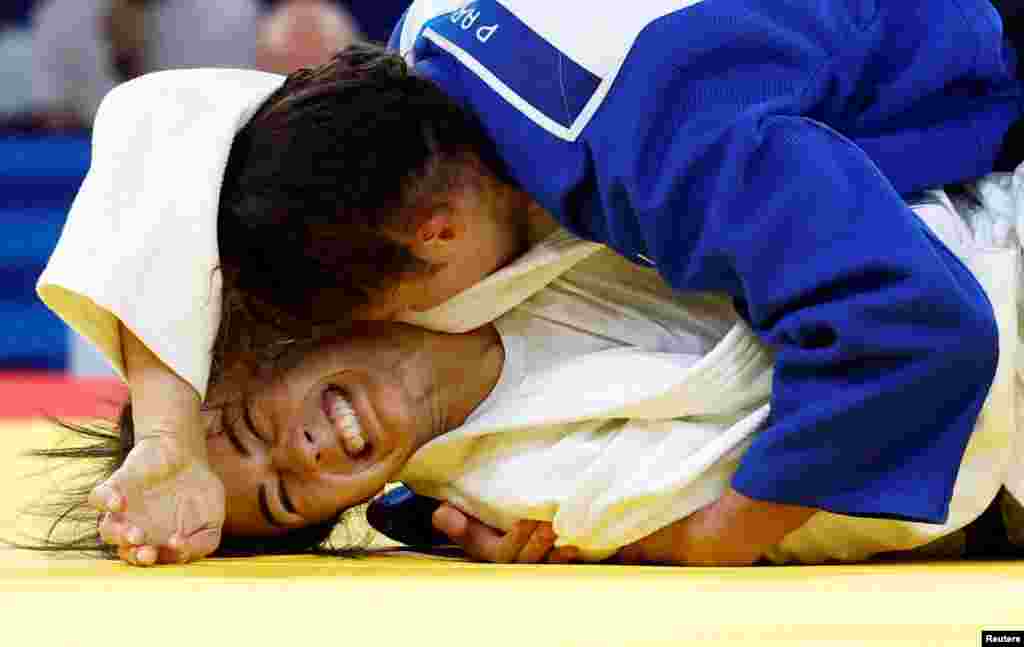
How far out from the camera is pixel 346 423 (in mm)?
1881

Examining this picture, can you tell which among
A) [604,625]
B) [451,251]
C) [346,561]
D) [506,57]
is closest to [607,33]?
[506,57]

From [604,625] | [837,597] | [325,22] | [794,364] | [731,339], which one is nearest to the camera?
[604,625]

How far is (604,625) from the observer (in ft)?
4.19

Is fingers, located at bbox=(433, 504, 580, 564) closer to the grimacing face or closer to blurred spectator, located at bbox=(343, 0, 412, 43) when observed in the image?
the grimacing face

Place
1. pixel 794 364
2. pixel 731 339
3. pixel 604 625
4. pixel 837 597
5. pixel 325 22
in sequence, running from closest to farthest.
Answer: pixel 604 625
pixel 837 597
pixel 794 364
pixel 731 339
pixel 325 22

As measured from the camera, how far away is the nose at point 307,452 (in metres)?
1.86

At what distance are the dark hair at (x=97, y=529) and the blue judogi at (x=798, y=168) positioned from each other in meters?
0.49

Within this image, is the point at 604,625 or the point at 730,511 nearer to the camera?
the point at 604,625

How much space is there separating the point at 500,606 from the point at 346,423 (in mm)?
540

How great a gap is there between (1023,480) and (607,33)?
26.5 inches

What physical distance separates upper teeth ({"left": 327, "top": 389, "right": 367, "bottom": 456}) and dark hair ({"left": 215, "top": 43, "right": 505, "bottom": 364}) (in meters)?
0.09

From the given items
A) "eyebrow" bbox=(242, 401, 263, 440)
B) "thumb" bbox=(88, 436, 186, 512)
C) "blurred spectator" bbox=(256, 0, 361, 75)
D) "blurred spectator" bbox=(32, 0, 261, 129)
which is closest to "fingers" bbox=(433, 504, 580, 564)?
"eyebrow" bbox=(242, 401, 263, 440)

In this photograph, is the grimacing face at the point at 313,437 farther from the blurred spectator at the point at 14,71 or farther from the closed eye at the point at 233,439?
the blurred spectator at the point at 14,71

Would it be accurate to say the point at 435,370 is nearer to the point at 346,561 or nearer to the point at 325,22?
the point at 346,561
